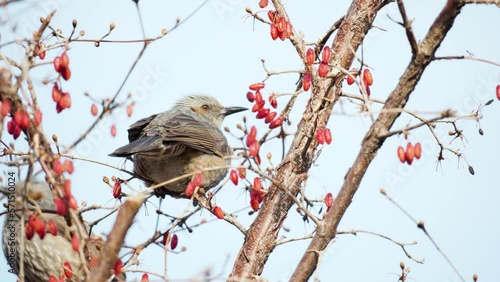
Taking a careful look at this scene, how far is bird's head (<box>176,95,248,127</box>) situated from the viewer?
712 cm

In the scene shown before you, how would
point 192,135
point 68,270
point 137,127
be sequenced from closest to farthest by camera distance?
point 68,270 → point 192,135 → point 137,127

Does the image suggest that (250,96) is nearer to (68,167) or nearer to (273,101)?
(273,101)

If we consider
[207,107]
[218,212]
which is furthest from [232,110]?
[218,212]

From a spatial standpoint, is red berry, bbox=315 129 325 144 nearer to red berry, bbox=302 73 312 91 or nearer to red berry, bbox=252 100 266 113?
red berry, bbox=302 73 312 91

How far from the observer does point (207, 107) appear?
7.16m

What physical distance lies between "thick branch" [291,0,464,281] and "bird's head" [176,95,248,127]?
14.1 feet

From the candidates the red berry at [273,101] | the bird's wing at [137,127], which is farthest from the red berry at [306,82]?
the bird's wing at [137,127]

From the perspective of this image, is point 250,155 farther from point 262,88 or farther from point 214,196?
point 214,196

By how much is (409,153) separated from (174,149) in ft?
A: 9.31

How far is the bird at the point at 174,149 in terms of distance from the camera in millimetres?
5418

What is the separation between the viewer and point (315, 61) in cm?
441

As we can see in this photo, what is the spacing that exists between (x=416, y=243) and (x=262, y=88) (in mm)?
1380

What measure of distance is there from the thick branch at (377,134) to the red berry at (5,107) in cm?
136

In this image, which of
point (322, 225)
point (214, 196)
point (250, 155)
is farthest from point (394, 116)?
point (214, 196)
